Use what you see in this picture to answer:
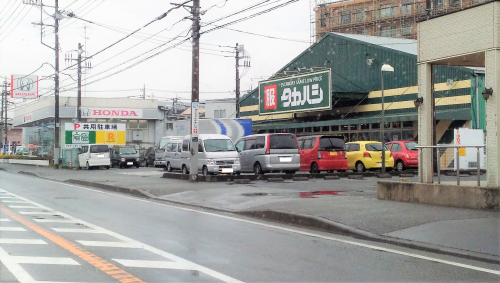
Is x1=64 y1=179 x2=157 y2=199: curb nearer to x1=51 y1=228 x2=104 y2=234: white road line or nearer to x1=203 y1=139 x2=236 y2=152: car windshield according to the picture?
x1=203 y1=139 x2=236 y2=152: car windshield

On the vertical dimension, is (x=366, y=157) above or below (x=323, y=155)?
below

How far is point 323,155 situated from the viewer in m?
23.6

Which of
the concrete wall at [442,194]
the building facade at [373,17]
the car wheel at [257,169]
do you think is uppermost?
the building facade at [373,17]

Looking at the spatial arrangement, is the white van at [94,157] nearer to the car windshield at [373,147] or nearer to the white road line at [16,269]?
the car windshield at [373,147]

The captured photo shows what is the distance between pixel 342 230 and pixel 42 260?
5.33 metres

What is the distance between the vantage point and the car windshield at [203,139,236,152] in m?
23.5

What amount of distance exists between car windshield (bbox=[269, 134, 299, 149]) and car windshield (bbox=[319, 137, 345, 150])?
160cm

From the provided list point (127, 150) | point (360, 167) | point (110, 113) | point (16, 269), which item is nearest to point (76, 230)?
point (16, 269)

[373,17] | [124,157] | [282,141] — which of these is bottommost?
[124,157]

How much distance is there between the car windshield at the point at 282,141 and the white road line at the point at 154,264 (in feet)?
50.3

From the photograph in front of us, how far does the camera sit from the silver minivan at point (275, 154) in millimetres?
22375

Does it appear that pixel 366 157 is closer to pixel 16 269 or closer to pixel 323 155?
pixel 323 155

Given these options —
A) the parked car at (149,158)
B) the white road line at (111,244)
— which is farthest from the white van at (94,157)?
the white road line at (111,244)

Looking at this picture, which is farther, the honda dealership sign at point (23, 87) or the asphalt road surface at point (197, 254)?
the honda dealership sign at point (23, 87)
